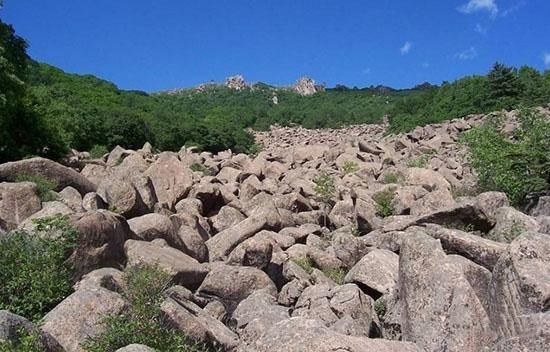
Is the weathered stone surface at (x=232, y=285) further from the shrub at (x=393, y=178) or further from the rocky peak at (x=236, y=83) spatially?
the rocky peak at (x=236, y=83)

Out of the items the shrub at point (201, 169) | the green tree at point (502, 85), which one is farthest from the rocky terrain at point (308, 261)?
the green tree at point (502, 85)

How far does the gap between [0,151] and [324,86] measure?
465 feet

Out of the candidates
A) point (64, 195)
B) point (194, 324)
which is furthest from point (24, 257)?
point (64, 195)

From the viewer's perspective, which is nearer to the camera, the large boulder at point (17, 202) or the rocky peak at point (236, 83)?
the large boulder at point (17, 202)

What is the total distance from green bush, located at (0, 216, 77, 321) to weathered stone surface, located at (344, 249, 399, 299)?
15.0 feet

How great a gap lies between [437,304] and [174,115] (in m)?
78.9

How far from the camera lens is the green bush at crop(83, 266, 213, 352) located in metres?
7.33

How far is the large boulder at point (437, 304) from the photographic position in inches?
281

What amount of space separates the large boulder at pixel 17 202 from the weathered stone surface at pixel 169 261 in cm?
309

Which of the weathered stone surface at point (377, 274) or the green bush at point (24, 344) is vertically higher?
the weathered stone surface at point (377, 274)

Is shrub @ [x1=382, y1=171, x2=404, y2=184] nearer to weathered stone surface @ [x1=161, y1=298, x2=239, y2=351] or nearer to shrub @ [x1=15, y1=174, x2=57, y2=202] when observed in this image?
shrub @ [x1=15, y1=174, x2=57, y2=202]

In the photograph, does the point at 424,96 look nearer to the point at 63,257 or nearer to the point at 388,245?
the point at 388,245

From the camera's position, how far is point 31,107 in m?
25.6

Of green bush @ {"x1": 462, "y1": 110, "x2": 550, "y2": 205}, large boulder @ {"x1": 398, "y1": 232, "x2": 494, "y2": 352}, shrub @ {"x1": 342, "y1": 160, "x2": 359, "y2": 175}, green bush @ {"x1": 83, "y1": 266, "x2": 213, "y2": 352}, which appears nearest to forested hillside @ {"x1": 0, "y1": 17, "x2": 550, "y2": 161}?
shrub @ {"x1": 342, "y1": 160, "x2": 359, "y2": 175}
